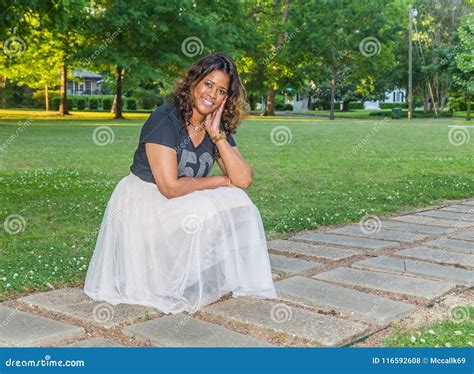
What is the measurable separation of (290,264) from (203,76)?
1866mm

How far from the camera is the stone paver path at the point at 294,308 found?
3.58 meters

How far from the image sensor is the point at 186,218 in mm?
4160

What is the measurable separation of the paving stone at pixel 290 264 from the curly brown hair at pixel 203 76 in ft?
4.61

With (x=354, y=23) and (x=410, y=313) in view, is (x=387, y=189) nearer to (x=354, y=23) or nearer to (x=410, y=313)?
(x=410, y=313)

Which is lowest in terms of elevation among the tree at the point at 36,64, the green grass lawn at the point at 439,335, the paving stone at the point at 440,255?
the green grass lawn at the point at 439,335

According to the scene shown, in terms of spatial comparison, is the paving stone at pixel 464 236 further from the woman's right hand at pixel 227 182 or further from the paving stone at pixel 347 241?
the woman's right hand at pixel 227 182

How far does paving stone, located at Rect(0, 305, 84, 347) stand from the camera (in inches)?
137

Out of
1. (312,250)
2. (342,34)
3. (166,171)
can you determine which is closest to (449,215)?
(312,250)

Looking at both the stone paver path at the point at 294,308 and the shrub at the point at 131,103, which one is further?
the shrub at the point at 131,103

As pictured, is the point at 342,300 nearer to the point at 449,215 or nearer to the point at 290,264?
the point at 290,264

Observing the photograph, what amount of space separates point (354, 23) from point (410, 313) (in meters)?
44.2

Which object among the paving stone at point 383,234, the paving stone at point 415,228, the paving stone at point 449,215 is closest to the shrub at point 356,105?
the paving stone at point 449,215

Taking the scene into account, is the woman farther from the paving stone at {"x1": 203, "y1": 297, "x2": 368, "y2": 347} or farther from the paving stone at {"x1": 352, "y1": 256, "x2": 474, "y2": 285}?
the paving stone at {"x1": 352, "y1": 256, "x2": 474, "y2": 285}

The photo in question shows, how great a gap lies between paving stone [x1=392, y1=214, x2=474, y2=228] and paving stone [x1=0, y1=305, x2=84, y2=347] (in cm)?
481
